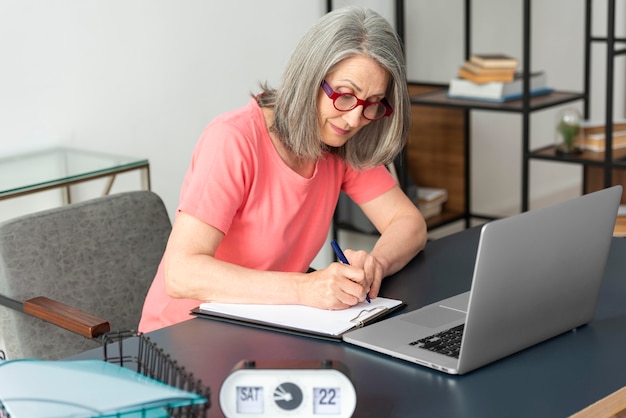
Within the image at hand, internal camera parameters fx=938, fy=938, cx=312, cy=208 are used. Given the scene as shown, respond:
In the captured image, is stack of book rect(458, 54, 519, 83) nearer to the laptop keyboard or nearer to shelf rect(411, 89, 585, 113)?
shelf rect(411, 89, 585, 113)

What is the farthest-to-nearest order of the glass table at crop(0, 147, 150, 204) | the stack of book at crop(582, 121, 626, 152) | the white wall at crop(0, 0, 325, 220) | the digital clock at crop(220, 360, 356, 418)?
the stack of book at crop(582, 121, 626, 152), the white wall at crop(0, 0, 325, 220), the glass table at crop(0, 147, 150, 204), the digital clock at crop(220, 360, 356, 418)

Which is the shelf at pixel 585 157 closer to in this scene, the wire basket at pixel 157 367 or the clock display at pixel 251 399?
the wire basket at pixel 157 367

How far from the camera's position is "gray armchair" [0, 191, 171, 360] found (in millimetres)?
2023

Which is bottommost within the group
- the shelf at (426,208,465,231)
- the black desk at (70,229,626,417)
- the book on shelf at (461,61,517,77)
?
the shelf at (426,208,465,231)

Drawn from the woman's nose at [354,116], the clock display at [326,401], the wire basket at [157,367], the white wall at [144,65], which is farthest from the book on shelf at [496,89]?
the clock display at [326,401]

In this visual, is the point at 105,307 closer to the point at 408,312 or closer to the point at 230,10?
the point at 408,312

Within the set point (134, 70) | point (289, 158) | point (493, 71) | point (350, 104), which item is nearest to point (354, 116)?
point (350, 104)

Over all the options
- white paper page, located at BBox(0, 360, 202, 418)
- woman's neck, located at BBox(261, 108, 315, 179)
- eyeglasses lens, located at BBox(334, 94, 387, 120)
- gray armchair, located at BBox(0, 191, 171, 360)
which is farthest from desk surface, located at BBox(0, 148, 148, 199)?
white paper page, located at BBox(0, 360, 202, 418)

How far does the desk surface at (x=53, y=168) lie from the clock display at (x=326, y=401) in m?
1.53

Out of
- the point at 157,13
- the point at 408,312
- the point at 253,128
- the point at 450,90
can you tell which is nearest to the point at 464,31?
the point at 450,90

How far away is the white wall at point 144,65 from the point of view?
9.15 feet

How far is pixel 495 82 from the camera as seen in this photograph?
3.63 meters

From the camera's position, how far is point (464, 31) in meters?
4.25

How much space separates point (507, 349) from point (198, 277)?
59 cm
